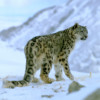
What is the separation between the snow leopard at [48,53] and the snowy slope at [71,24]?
36.4 metres

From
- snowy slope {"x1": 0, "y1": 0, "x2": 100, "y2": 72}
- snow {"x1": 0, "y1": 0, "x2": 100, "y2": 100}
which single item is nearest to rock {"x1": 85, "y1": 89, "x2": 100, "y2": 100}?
snow {"x1": 0, "y1": 0, "x2": 100, "y2": 100}

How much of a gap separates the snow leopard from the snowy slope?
120 ft

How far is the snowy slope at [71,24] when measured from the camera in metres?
52.5

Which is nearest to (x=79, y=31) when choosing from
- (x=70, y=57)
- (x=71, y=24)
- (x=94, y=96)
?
(x=94, y=96)

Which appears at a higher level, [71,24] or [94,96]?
[71,24]

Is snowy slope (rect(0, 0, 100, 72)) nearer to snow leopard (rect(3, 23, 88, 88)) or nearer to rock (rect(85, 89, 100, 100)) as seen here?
snow leopard (rect(3, 23, 88, 88))

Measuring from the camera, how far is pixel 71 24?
192 feet

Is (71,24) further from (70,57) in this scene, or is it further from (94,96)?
(94,96)

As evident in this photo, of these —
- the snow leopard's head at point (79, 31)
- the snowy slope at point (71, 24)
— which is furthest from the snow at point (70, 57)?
the snow leopard's head at point (79, 31)

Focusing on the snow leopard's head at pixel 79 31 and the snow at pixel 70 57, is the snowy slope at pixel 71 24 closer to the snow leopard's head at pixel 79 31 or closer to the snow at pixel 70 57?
the snow at pixel 70 57

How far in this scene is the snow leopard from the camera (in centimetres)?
979

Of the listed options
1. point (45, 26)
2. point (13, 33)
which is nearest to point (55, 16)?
point (45, 26)

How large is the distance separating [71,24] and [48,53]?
48832 mm

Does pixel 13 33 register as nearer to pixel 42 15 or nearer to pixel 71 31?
pixel 42 15
